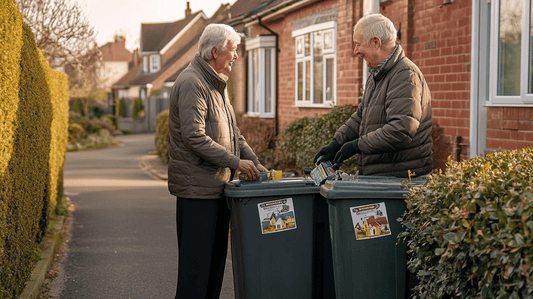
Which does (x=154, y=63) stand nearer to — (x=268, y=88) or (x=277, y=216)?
(x=268, y=88)

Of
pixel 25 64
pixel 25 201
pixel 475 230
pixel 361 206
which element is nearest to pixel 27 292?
pixel 25 201

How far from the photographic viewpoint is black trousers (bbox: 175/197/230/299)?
13.7 feet

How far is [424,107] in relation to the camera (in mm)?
3955

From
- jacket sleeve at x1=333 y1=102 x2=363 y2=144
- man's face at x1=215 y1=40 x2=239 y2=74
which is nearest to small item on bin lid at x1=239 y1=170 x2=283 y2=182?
jacket sleeve at x1=333 y1=102 x2=363 y2=144

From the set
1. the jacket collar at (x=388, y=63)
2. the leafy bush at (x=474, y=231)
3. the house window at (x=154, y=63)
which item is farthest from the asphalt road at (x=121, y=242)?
the house window at (x=154, y=63)

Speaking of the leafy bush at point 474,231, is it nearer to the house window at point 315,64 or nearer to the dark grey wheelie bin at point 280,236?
the dark grey wheelie bin at point 280,236

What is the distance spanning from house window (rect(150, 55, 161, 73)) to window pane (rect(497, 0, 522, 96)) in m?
44.8

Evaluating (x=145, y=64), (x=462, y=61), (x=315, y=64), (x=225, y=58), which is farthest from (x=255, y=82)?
(x=145, y=64)

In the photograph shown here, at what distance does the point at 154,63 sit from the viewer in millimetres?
50281

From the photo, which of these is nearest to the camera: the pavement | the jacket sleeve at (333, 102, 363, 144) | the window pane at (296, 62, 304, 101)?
the jacket sleeve at (333, 102, 363, 144)

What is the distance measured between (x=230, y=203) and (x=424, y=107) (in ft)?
4.52

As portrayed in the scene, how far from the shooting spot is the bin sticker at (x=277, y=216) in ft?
13.1

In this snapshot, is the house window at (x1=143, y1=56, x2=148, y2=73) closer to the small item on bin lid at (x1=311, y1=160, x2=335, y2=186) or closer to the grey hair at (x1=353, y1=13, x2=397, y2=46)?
the grey hair at (x1=353, y1=13, x2=397, y2=46)

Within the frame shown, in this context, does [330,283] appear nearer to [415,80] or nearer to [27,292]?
[415,80]
